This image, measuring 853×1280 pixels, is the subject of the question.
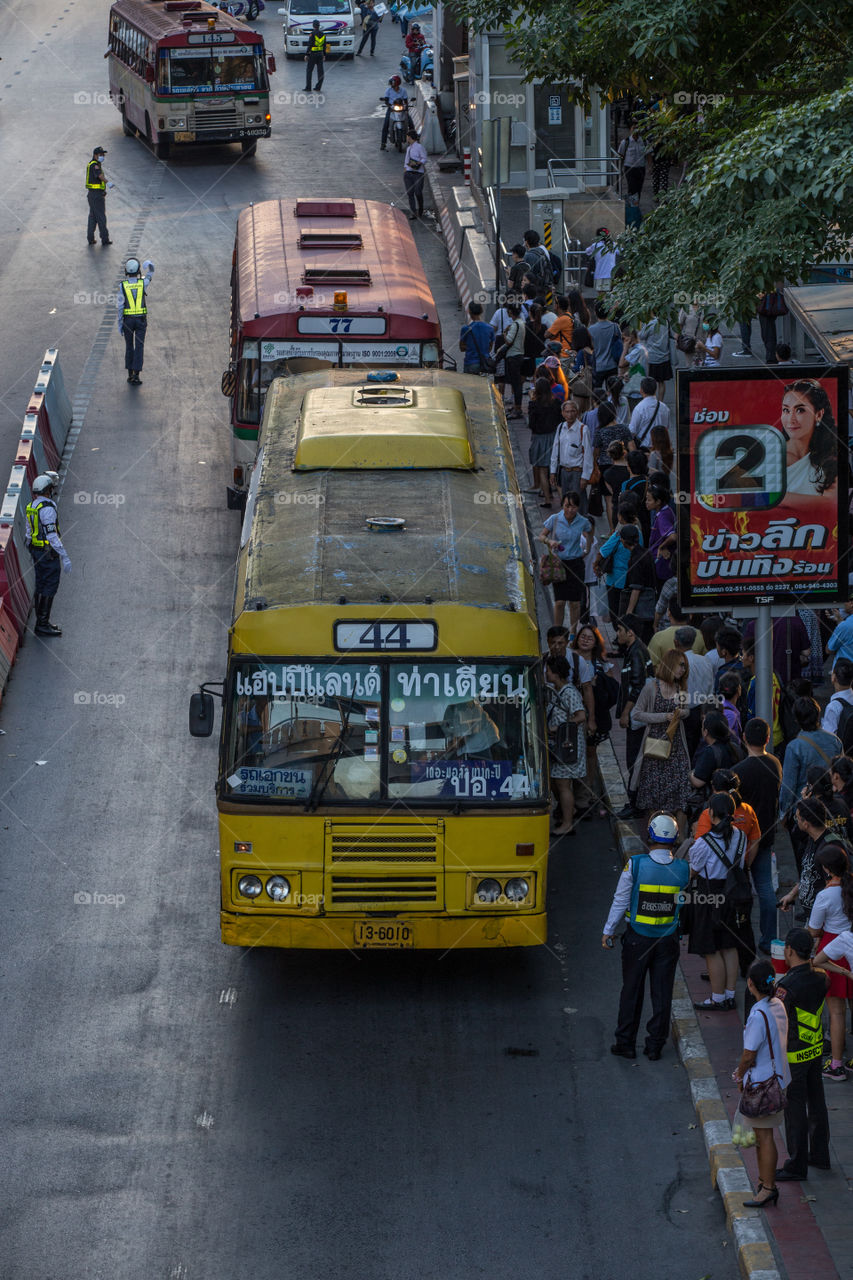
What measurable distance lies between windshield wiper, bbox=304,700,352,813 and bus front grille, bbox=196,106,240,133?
29.2m

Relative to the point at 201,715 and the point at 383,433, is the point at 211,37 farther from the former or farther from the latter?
the point at 201,715

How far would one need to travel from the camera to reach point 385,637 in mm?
11914

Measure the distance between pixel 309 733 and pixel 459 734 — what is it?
978 millimetres

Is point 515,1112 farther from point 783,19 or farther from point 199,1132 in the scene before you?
point 783,19

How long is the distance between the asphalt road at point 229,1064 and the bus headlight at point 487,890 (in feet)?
2.93

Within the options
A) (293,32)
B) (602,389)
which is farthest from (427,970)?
(293,32)

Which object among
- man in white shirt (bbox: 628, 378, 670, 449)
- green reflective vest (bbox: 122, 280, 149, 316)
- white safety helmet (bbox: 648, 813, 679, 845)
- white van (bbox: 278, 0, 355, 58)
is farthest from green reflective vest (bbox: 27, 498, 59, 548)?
white van (bbox: 278, 0, 355, 58)

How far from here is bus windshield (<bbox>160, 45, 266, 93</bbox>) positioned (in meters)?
38.1

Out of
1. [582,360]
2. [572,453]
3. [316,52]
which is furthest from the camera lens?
[316,52]

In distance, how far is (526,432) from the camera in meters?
24.7

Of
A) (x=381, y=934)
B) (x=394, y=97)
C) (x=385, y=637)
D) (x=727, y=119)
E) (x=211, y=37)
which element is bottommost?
(x=394, y=97)

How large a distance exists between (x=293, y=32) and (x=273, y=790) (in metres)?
40.1

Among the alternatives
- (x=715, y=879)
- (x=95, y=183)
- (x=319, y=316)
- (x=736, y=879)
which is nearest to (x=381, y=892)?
(x=715, y=879)

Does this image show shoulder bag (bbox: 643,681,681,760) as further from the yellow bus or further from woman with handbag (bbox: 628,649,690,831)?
the yellow bus
